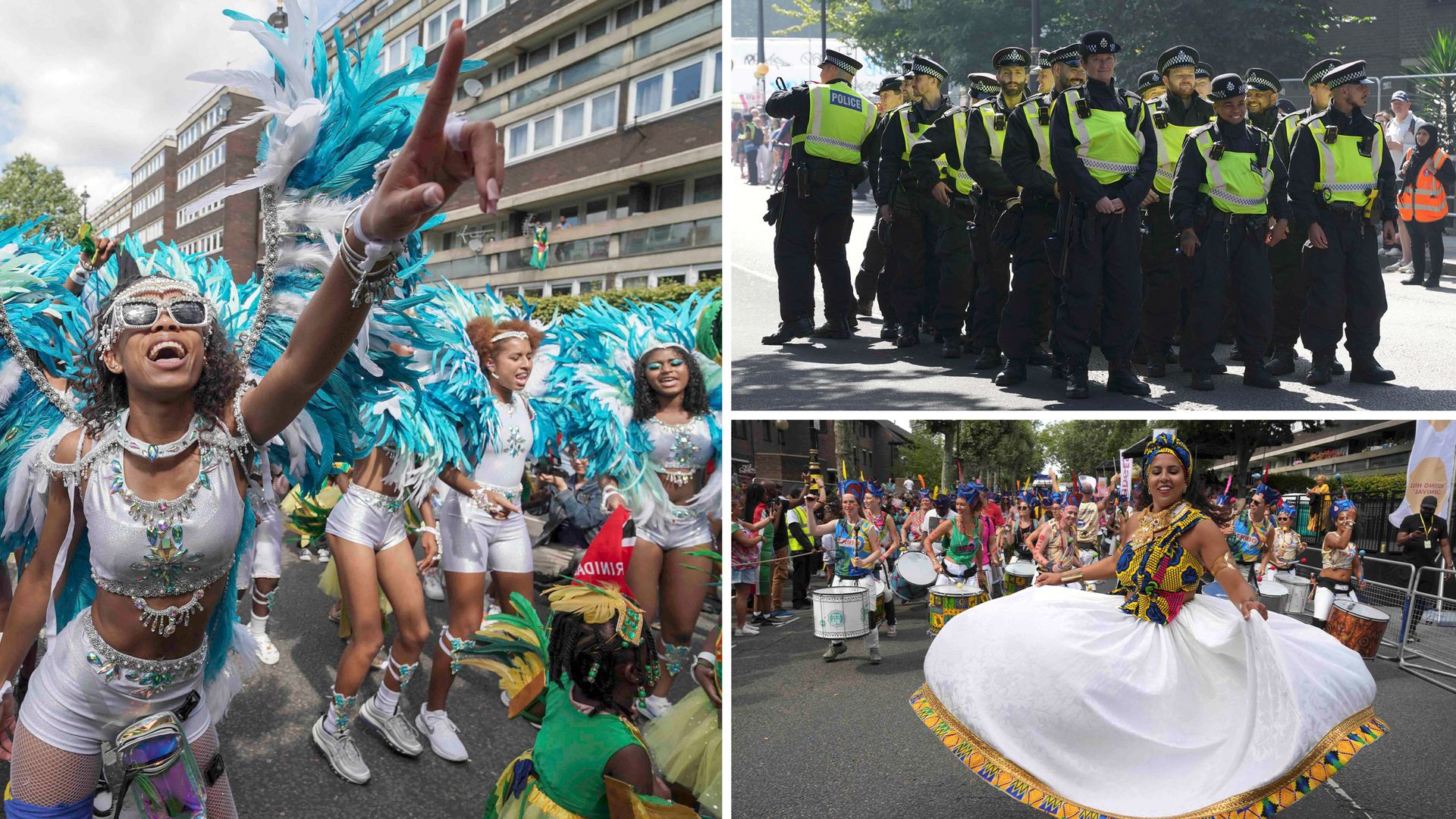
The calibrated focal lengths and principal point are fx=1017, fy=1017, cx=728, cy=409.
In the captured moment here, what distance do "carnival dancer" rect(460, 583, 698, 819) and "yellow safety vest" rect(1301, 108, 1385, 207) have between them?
517 cm

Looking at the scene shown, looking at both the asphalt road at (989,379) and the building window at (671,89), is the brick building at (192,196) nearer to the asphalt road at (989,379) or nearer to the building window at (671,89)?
the building window at (671,89)

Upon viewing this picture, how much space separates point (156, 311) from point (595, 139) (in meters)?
26.2

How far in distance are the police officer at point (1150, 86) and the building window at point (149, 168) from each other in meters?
58.7

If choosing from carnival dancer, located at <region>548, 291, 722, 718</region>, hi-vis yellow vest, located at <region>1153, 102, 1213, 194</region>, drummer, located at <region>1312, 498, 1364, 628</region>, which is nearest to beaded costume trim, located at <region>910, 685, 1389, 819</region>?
carnival dancer, located at <region>548, 291, 722, 718</region>

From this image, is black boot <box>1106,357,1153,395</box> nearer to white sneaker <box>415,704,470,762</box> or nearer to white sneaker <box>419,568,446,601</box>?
white sneaker <box>415,704,470,762</box>

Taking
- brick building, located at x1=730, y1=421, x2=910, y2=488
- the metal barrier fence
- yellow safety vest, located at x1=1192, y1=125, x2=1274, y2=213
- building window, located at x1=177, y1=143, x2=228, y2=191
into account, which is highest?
building window, located at x1=177, y1=143, x2=228, y2=191

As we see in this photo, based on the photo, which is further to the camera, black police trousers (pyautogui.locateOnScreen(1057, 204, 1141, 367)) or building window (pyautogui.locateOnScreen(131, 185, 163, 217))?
building window (pyautogui.locateOnScreen(131, 185, 163, 217))

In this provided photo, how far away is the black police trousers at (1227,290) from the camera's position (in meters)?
5.70

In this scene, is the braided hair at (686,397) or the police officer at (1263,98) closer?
the braided hair at (686,397)

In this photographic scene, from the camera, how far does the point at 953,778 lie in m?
5.02

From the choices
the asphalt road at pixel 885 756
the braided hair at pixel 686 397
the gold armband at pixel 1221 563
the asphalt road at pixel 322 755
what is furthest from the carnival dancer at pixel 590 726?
the braided hair at pixel 686 397

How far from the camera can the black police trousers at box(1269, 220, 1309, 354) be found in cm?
595

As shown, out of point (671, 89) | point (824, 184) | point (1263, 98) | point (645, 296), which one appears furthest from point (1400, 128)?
point (671, 89)

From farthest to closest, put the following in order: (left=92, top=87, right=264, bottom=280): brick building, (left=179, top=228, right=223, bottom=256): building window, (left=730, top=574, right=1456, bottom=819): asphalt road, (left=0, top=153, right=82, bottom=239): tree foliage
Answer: (left=179, top=228, right=223, bottom=256): building window
(left=92, top=87, right=264, bottom=280): brick building
(left=0, top=153, right=82, bottom=239): tree foliage
(left=730, top=574, right=1456, bottom=819): asphalt road
